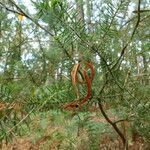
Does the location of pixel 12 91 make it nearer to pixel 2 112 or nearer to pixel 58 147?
pixel 2 112

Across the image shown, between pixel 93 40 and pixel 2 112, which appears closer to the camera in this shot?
pixel 2 112

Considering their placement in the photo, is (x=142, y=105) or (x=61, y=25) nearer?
(x=61, y=25)

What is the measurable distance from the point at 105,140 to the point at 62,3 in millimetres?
2977

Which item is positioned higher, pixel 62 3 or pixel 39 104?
pixel 62 3

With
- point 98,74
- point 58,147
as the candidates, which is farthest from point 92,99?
point 58,147

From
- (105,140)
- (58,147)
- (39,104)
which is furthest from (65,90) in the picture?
(58,147)

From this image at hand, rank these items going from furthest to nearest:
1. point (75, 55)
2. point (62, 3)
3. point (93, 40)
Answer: point (75, 55) → point (93, 40) → point (62, 3)

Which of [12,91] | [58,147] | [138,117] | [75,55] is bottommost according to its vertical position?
[58,147]

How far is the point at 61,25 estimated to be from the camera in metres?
1.20

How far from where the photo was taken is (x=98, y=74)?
4.68 ft

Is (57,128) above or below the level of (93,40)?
below

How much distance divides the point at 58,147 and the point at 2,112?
351cm

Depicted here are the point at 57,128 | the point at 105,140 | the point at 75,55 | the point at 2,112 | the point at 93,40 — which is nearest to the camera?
the point at 2,112

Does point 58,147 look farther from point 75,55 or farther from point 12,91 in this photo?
point 12,91
